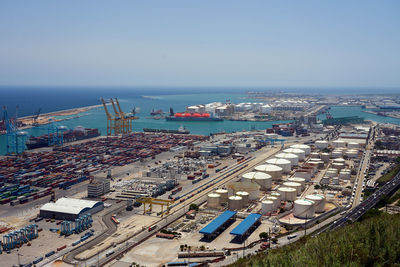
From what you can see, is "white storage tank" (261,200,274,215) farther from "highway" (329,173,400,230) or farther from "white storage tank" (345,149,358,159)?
"white storage tank" (345,149,358,159)

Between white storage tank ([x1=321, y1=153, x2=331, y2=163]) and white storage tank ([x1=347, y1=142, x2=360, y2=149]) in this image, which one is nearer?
white storage tank ([x1=321, y1=153, x2=331, y2=163])

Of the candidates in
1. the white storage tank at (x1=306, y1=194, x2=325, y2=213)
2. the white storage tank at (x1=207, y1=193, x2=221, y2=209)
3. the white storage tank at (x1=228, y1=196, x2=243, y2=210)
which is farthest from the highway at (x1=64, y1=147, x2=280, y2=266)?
the white storage tank at (x1=306, y1=194, x2=325, y2=213)

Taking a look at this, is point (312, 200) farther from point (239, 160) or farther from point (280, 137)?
point (280, 137)

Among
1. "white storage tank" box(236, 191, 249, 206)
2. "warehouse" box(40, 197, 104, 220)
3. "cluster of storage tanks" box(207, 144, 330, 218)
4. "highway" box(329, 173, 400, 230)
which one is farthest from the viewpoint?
"white storage tank" box(236, 191, 249, 206)

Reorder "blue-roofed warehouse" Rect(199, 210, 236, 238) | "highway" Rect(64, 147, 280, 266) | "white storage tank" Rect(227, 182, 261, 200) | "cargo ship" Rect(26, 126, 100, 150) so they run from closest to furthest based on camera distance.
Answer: "highway" Rect(64, 147, 280, 266) → "blue-roofed warehouse" Rect(199, 210, 236, 238) → "white storage tank" Rect(227, 182, 261, 200) → "cargo ship" Rect(26, 126, 100, 150)

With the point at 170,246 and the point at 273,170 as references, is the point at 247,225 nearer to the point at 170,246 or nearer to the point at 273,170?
the point at 170,246

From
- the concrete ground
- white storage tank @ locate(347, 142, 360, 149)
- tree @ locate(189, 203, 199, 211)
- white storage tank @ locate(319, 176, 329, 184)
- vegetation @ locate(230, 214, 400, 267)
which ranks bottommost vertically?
the concrete ground

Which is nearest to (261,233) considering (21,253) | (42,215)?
(21,253)

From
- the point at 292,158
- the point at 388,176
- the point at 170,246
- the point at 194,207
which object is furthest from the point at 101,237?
the point at 388,176
